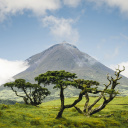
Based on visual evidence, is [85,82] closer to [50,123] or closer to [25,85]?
[50,123]

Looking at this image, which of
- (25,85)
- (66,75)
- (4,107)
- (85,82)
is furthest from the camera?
(25,85)

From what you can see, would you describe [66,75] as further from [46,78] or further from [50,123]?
[50,123]

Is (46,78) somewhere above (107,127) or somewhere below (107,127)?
above

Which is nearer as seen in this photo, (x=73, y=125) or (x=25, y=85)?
(x=73, y=125)

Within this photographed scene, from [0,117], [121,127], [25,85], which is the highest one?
[25,85]

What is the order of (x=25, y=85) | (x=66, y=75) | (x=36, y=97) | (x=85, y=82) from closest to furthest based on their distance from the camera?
(x=66, y=75), (x=85, y=82), (x=25, y=85), (x=36, y=97)

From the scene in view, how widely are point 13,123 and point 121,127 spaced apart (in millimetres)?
20667

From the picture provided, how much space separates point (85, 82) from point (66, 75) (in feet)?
28.8

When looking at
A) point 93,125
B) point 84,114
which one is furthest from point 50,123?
point 84,114

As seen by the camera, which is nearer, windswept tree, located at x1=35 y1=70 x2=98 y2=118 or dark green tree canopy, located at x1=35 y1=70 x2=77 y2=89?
dark green tree canopy, located at x1=35 y1=70 x2=77 y2=89

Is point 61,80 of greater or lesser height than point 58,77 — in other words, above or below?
below

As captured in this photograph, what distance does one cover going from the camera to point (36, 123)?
26359mm

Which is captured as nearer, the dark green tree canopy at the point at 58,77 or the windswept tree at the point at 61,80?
the dark green tree canopy at the point at 58,77

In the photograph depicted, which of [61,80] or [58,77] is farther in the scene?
[58,77]
